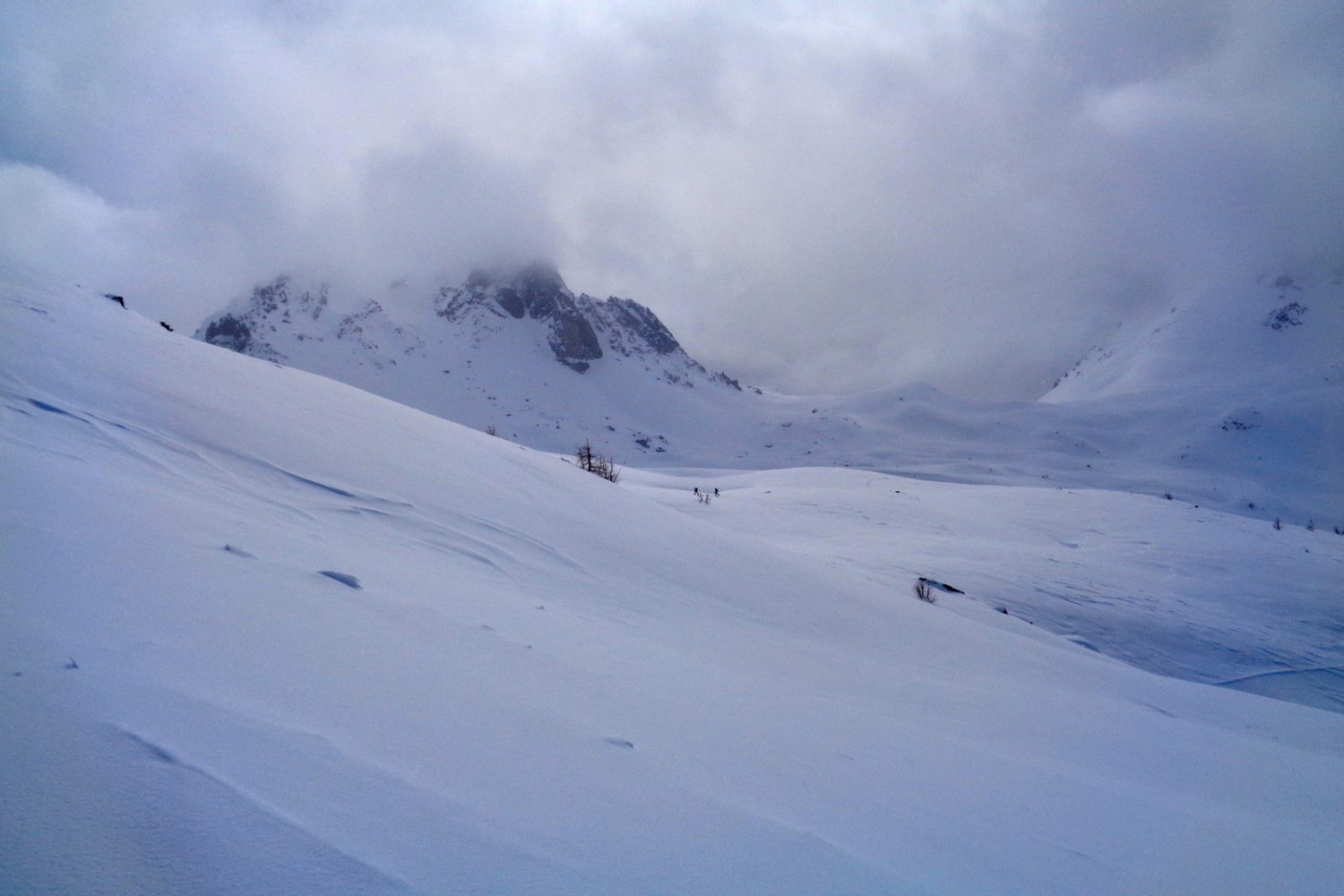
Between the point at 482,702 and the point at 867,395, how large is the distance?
210 feet

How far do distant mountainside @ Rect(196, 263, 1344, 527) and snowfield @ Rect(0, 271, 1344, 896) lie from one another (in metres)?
36.9

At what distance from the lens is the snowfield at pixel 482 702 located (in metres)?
1.05

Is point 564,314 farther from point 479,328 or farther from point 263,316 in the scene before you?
point 263,316

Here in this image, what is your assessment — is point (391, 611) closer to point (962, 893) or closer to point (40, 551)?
point (40, 551)

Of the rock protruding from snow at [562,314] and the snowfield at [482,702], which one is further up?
the rock protruding from snow at [562,314]

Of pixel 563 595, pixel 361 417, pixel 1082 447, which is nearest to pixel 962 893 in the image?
pixel 563 595

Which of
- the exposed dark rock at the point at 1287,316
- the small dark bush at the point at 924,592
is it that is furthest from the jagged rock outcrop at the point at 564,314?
the small dark bush at the point at 924,592

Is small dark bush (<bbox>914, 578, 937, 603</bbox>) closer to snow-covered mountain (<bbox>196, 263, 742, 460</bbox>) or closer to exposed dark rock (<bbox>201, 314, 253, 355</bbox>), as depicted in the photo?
snow-covered mountain (<bbox>196, 263, 742, 460</bbox>)

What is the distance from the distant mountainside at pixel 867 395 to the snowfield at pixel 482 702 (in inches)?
1455

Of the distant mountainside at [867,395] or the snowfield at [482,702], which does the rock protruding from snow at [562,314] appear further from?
the snowfield at [482,702]

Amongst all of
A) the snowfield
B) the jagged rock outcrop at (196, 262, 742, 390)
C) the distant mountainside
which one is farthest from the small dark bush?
the jagged rock outcrop at (196, 262, 742, 390)

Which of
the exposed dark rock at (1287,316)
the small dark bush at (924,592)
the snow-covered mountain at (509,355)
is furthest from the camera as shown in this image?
the exposed dark rock at (1287,316)

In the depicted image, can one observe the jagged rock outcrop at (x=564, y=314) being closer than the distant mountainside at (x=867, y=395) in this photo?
No

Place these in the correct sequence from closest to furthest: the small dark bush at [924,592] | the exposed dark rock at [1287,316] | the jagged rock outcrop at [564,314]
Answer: the small dark bush at [924,592], the exposed dark rock at [1287,316], the jagged rock outcrop at [564,314]
